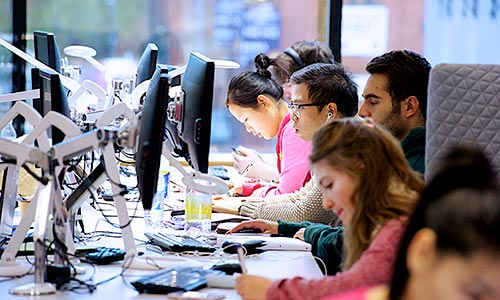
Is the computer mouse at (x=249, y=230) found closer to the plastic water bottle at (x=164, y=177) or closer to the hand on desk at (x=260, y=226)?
the hand on desk at (x=260, y=226)

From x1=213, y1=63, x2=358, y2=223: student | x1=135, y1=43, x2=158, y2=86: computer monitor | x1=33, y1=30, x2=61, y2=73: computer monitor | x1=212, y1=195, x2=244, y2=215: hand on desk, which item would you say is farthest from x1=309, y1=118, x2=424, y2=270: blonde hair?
x1=33, y1=30, x2=61, y2=73: computer monitor

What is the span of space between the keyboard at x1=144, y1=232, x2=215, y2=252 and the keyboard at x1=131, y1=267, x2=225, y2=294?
26 cm

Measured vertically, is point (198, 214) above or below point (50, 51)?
below

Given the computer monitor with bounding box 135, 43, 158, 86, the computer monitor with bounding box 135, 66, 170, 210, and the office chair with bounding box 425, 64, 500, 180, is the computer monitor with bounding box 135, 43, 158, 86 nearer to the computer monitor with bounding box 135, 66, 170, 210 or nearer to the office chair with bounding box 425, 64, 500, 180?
the computer monitor with bounding box 135, 66, 170, 210

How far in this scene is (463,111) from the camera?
2.37m

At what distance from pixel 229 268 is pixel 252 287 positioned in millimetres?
293

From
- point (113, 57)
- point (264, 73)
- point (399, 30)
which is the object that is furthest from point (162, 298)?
point (399, 30)

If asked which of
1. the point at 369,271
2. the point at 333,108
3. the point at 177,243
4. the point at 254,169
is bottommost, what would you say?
the point at 254,169

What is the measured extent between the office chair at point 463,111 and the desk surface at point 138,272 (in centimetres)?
41

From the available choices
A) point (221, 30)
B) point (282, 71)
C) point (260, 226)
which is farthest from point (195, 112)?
point (221, 30)

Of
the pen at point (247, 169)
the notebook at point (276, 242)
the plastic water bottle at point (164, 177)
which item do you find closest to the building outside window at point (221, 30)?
the pen at point (247, 169)

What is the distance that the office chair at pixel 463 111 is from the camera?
2.36 meters

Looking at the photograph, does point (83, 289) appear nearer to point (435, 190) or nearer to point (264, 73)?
point (435, 190)

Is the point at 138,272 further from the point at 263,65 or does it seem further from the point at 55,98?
the point at 263,65
